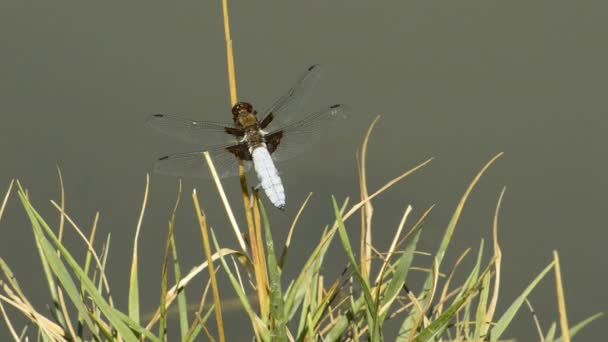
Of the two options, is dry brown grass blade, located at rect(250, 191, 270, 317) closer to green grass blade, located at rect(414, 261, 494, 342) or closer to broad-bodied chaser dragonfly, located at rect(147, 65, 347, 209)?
green grass blade, located at rect(414, 261, 494, 342)

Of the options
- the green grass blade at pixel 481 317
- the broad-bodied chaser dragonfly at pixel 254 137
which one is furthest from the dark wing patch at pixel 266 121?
the green grass blade at pixel 481 317

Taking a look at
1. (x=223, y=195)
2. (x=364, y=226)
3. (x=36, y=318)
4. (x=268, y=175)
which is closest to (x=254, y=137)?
(x=268, y=175)

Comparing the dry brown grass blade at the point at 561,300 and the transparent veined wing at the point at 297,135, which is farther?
the transparent veined wing at the point at 297,135

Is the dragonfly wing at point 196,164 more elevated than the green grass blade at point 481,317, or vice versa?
the dragonfly wing at point 196,164

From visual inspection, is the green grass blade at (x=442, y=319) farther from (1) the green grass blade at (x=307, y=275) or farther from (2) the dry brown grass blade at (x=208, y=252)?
(2) the dry brown grass blade at (x=208, y=252)

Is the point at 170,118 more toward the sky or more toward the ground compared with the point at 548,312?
more toward the sky

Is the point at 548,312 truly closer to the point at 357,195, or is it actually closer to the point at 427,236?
the point at 427,236

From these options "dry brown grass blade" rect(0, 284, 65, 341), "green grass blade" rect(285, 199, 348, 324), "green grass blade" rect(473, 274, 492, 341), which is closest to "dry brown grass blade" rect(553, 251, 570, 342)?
"green grass blade" rect(473, 274, 492, 341)

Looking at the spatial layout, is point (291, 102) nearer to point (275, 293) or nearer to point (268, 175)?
point (268, 175)

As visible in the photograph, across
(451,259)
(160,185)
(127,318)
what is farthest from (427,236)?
(127,318)
